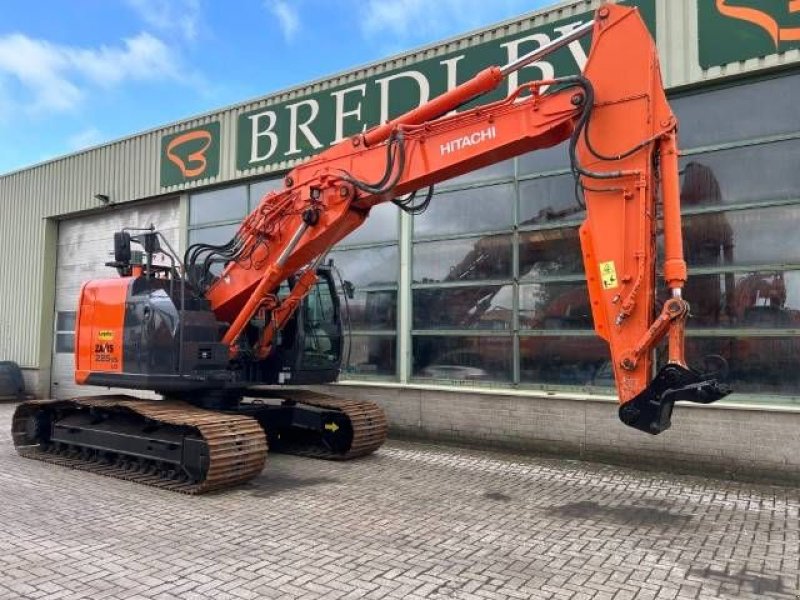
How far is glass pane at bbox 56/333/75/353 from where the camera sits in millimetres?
15469

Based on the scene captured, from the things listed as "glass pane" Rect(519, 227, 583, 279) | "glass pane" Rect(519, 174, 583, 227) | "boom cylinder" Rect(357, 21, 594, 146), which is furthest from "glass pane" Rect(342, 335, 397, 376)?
"boom cylinder" Rect(357, 21, 594, 146)

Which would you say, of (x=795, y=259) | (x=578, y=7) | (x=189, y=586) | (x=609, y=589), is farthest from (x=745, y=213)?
(x=189, y=586)

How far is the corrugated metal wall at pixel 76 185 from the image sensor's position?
10.3 meters

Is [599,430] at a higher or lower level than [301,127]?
lower

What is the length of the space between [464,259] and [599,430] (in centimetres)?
309

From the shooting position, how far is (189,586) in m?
4.27

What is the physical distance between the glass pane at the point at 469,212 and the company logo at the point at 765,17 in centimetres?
330

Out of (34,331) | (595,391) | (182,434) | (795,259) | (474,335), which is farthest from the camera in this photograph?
(34,331)

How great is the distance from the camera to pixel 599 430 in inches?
332

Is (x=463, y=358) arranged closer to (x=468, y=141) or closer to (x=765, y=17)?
(x=468, y=141)

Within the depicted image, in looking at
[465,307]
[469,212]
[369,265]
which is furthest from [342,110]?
[465,307]

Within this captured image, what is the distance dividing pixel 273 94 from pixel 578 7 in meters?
5.45

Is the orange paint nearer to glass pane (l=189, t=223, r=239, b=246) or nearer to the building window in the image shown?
glass pane (l=189, t=223, r=239, b=246)

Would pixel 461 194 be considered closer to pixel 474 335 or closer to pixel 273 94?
pixel 474 335
